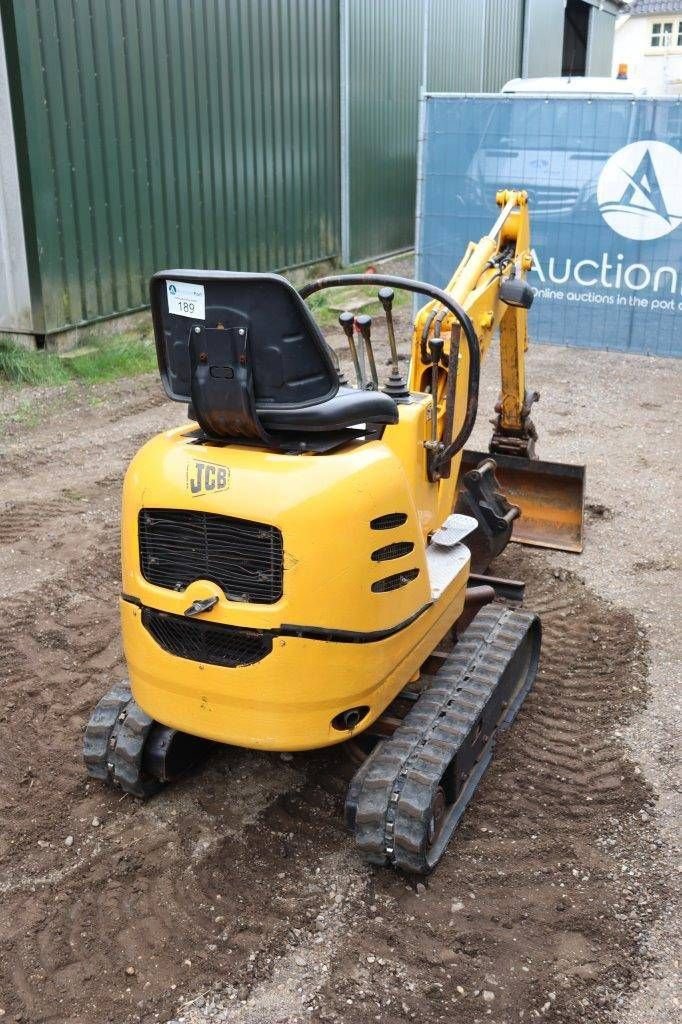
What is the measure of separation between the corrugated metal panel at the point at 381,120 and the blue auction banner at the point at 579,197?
A: 13.6ft

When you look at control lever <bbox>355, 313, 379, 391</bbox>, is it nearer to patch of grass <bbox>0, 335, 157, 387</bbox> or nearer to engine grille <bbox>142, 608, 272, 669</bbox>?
engine grille <bbox>142, 608, 272, 669</bbox>

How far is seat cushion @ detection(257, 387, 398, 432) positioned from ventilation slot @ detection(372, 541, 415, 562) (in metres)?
0.43

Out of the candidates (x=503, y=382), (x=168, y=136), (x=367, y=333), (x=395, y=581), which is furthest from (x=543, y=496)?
(x=168, y=136)

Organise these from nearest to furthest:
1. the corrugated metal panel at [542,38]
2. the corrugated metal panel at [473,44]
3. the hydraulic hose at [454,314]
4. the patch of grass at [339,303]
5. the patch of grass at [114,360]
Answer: the hydraulic hose at [454,314], the patch of grass at [114,360], the patch of grass at [339,303], the corrugated metal panel at [473,44], the corrugated metal panel at [542,38]

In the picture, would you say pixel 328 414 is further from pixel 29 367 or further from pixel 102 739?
pixel 29 367

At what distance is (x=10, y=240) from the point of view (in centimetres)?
912

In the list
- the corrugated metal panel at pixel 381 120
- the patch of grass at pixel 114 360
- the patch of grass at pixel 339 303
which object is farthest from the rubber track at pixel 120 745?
the corrugated metal panel at pixel 381 120

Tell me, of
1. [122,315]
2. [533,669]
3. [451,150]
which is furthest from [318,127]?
[533,669]

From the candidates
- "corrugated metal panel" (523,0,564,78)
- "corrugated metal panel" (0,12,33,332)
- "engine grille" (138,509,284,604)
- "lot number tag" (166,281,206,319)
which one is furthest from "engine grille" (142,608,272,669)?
"corrugated metal panel" (523,0,564,78)

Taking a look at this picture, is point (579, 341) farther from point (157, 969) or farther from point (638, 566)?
point (157, 969)

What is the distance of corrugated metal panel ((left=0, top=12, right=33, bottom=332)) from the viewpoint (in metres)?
8.80

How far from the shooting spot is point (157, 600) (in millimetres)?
3350

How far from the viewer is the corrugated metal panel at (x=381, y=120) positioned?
47.1 ft

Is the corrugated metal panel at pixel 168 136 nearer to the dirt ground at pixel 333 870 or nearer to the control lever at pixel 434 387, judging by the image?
the dirt ground at pixel 333 870
